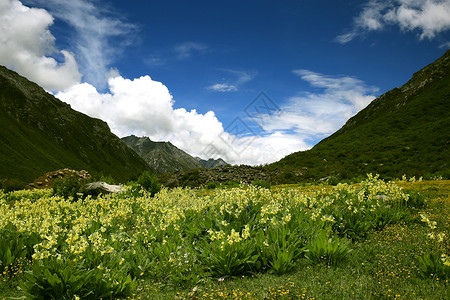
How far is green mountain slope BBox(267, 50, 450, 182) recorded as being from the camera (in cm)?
2309

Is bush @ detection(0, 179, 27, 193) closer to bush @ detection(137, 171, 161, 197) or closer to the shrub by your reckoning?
bush @ detection(137, 171, 161, 197)

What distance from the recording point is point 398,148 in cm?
2742

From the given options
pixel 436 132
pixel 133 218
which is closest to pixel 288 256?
pixel 133 218

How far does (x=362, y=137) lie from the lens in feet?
117

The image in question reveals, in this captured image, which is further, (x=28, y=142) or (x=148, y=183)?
(x=28, y=142)

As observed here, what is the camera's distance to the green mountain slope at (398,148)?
75.8 ft

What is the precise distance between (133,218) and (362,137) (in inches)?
1372

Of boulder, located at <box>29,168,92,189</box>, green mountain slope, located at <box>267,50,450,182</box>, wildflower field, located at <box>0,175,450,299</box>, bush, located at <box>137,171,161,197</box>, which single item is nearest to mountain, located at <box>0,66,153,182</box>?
boulder, located at <box>29,168,92,189</box>

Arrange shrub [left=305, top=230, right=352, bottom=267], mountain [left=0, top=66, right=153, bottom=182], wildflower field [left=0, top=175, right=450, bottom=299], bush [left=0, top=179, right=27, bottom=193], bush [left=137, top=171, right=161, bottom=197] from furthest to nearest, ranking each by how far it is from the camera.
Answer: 1. mountain [left=0, top=66, right=153, bottom=182]
2. bush [left=0, top=179, right=27, bottom=193]
3. bush [left=137, top=171, right=161, bottom=197]
4. shrub [left=305, top=230, right=352, bottom=267]
5. wildflower field [left=0, top=175, right=450, bottom=299]

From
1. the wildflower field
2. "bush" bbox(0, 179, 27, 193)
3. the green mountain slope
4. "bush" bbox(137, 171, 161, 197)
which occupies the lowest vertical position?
"bush" bbox(0, 179, 27, 193)

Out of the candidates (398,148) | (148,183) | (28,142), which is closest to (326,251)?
(148,183)

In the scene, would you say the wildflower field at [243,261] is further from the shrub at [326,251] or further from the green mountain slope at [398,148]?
the green mountain slope at [398,148]

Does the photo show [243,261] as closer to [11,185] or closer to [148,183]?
[148,183]

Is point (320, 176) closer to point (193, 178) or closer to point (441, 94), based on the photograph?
point (193, 178)
